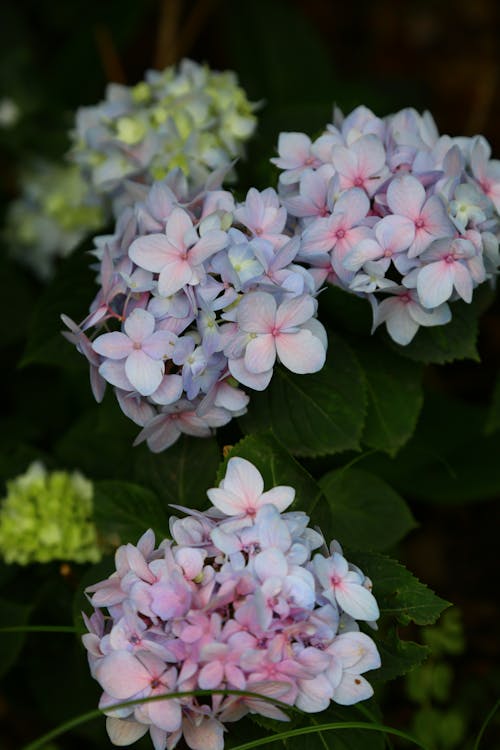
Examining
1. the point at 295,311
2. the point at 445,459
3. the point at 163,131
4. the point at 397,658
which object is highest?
the point at 163,131

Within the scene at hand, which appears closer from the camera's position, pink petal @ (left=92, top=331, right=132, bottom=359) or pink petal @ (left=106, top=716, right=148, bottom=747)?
pink petal @ (left=106, top=716, right=148, bottom=747)

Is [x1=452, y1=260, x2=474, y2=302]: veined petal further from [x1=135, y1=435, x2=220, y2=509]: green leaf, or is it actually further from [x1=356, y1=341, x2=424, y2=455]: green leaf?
[x1=135, y1=435, x2=220, y2=509]: green leaf

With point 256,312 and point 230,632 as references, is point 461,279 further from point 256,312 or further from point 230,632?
point 230,632

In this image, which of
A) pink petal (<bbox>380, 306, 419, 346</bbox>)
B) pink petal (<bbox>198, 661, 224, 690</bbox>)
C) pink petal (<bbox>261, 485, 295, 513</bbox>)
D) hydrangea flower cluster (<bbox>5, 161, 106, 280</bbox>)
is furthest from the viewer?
hydrangea flower cluster (<bbox>5, 161, 106, 280</bbox>)

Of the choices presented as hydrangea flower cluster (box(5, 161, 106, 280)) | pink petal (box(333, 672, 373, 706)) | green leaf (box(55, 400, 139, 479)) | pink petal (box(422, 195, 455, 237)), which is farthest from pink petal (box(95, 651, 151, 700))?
hydrangea flower cluster (box(5, 161, 106, 280))

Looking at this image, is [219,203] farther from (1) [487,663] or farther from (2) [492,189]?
(1) [487,663]

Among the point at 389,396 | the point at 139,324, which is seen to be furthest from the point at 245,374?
the point at 389,396
